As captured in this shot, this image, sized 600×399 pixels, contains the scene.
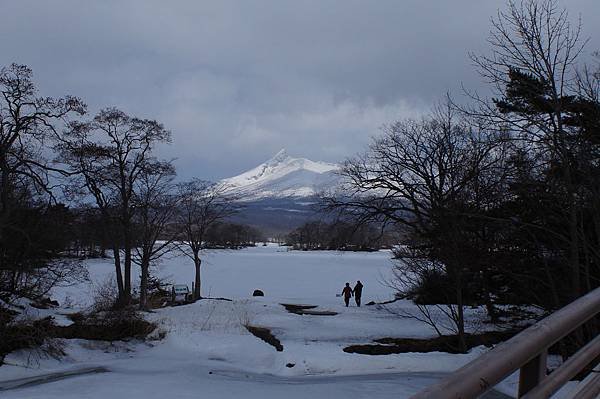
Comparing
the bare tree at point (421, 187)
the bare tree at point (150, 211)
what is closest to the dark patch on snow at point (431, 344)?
the bare tree at point (421, 187)

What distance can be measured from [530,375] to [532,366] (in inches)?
1.5

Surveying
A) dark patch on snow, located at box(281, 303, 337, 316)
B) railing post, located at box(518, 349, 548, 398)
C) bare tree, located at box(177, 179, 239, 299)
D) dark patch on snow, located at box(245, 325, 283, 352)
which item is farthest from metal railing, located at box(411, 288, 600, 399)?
bare tree, located at box(177, 179, 239, 299)

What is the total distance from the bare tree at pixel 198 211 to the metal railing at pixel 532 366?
3416cm

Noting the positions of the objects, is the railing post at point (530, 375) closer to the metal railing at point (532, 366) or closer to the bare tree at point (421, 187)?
the metal railing at point (532, 366)

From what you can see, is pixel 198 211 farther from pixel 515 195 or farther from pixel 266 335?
pixel 515 195

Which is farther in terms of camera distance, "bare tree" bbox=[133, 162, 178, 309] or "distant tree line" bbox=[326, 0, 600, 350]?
"bare tree" bbox=[133, 162, 178, 309]

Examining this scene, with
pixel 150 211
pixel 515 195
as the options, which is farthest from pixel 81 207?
pixel 515 195

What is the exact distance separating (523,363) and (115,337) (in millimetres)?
19238

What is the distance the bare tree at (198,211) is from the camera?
36531mm

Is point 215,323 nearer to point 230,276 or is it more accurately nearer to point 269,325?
point 269,325

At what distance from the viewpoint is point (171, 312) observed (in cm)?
2722

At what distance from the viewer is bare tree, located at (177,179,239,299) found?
120 feet

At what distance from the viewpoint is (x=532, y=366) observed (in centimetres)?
205

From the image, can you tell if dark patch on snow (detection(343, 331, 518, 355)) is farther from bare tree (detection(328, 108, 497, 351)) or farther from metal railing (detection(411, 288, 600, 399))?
metal railing (detection(411, 288, 600, 399))
